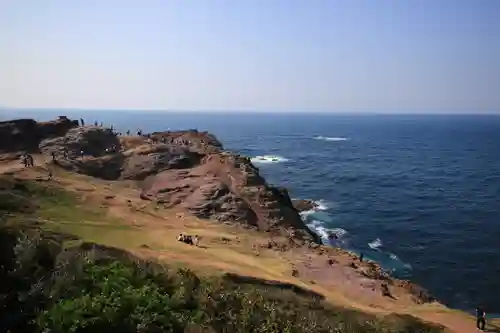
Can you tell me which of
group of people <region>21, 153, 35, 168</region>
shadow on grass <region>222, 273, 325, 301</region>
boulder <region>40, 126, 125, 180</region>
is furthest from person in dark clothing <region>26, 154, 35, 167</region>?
shadow on grass <region>222, 273, 325, 301</region>

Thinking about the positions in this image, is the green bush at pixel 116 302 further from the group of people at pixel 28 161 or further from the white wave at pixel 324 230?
the group of people at pixel 28 161

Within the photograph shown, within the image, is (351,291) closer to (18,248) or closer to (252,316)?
(252,316)

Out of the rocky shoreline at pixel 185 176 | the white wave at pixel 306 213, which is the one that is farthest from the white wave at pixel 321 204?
the white wave at pixel 306 213

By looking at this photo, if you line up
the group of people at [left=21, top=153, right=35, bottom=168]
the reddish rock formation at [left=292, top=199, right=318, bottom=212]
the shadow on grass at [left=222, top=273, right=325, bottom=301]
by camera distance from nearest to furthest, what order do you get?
the shadow on grass at [left=222, top=273, right=325, bottom=301] → the group of people at [left=21, top=153, right=35, bottom=168] → the reddish rock formation at [left=292, top=199, right=318, bottom=212]

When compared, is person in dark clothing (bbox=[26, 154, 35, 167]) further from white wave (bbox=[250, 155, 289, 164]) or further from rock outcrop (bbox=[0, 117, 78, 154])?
white wave (bbox=[250, 155, 289, 164])

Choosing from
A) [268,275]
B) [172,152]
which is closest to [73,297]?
[268,275]

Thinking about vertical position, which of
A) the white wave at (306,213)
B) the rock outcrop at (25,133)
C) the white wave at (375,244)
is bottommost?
the white wave at (375,244)
